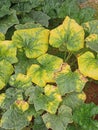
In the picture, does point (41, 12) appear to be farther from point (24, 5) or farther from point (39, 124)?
point (39, 124)

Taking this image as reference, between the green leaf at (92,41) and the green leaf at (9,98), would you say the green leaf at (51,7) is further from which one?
the green leaf at (9,98)

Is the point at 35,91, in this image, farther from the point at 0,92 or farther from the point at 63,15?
the point at 63,15

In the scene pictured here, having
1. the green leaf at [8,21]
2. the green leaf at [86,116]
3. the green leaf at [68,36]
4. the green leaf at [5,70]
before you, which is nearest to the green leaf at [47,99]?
the green leaf at [86,116]

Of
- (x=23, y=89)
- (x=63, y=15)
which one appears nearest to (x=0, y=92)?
(x=23, y=89)

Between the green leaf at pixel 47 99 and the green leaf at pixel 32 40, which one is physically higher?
the green leaf at pixel 32 40

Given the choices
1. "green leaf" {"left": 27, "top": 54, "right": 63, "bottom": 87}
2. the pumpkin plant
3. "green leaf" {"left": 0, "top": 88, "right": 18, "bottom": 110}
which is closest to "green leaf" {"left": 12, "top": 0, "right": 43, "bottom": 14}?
the pumpkin plant

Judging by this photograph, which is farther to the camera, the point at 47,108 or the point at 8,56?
the point at 8,56
